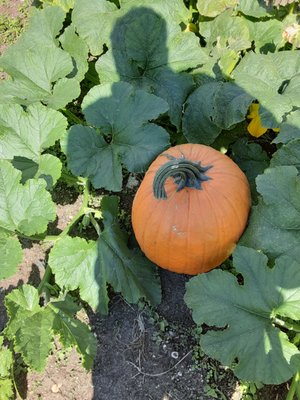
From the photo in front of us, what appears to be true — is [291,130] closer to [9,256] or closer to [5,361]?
[9,256]

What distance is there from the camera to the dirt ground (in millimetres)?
2746

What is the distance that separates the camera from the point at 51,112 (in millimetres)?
2941

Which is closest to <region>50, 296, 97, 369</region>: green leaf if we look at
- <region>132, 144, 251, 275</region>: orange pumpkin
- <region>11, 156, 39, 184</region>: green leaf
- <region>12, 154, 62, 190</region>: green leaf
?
<region>132, 144, 251, 275</region>: orange pumpkin

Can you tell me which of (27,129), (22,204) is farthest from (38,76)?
(22,204)

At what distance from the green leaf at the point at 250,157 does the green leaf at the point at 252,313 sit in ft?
2.58

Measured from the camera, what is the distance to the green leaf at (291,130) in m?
2.60

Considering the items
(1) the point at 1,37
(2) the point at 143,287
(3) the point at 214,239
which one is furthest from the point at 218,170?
(1) the point at 1,37

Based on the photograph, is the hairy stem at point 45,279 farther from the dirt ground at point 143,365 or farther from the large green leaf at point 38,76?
the large green leaf at point 38,76

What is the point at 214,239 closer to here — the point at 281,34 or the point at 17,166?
the point at 17,166

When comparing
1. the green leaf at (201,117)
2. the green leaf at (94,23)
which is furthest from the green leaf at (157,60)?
the green leaf at (94,23)

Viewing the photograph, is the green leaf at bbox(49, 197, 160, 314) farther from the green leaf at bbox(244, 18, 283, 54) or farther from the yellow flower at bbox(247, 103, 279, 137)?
the green leaf at bbox(244, 18, 283, 54)

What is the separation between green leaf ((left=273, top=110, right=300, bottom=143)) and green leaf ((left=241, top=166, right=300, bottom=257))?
8.5 inches

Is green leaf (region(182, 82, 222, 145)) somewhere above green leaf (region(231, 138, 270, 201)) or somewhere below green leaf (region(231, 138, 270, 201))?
above

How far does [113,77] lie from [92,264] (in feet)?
3.74
